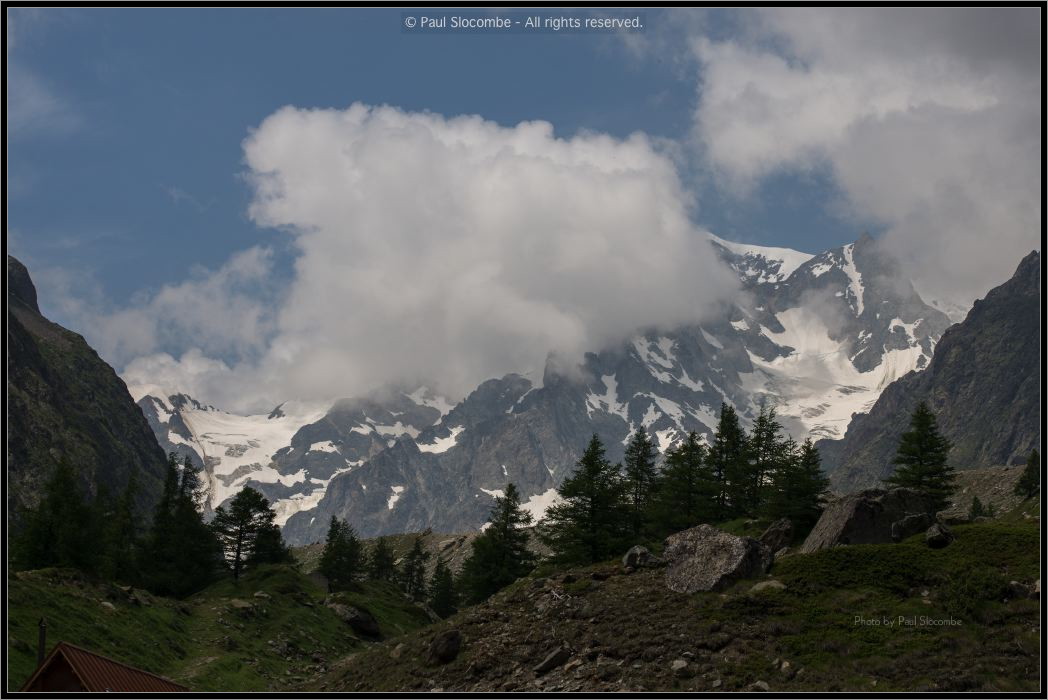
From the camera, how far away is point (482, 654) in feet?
132

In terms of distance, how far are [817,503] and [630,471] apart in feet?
70.3

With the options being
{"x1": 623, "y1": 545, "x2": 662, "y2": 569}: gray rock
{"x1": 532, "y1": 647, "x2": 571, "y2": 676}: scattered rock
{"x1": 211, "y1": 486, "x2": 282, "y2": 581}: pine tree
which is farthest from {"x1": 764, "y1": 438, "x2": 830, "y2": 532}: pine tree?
{"x1": 211, "y1": 486, "x2": 282, "y2": 581}: pine tree

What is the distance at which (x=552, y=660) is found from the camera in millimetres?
36938

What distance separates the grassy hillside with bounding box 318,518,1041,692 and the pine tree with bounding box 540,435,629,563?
56.2 ft

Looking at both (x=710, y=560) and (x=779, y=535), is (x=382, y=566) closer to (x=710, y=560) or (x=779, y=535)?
(x=779, y=535)

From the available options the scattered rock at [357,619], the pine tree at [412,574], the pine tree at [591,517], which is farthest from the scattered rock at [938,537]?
the pine tree at [412,574]

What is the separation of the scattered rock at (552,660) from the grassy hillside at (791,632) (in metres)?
0.30

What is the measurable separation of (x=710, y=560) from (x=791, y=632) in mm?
7769

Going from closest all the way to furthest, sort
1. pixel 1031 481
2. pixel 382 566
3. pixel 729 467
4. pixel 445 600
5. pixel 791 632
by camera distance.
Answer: pixel 791 632, pixel 729 467, pixel 1031 481, pixel 445 600, pixel 382 566

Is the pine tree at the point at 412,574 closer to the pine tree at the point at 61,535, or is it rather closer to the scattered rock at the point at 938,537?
the pine tree at the point at 61,535

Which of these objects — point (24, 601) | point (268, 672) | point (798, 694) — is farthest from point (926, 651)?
point (24, 601)

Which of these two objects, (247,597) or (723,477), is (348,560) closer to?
(247,597)

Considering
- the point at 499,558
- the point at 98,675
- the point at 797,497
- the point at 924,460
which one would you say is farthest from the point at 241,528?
the point at 924,460

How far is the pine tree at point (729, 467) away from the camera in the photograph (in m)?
72.8
